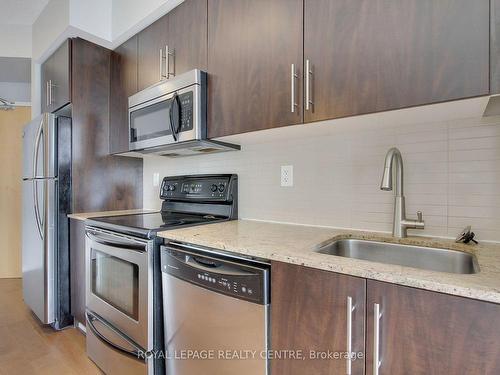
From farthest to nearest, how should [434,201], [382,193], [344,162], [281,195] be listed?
[281,195]
[344,162]
[382,193]
[434,201]

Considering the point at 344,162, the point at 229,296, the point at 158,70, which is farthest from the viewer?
the point at 158,70

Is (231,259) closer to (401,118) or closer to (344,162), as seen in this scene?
(344,162)

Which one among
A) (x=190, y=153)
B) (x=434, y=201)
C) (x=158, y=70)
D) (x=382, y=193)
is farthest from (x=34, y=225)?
(x=434, y=201)

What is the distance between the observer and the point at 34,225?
7.36ft

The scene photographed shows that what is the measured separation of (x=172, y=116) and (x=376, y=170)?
1.13 m

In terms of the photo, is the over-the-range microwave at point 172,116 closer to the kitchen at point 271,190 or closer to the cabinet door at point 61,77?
the kitchen at point 271,190

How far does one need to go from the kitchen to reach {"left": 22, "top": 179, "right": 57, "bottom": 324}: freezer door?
2 cm

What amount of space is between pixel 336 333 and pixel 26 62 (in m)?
3.76

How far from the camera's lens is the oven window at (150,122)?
1695mm

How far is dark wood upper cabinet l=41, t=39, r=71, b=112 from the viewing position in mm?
2162

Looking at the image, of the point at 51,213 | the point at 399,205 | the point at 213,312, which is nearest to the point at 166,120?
the point at 213,312

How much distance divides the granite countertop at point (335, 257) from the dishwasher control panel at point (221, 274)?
0.05 metres

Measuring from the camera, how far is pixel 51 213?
210cm

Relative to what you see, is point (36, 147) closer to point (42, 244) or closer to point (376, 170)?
point (42, 244)
